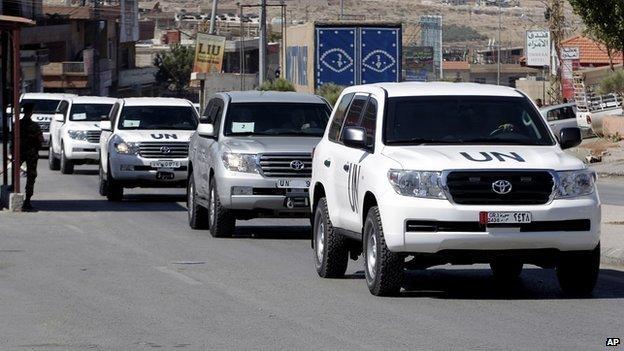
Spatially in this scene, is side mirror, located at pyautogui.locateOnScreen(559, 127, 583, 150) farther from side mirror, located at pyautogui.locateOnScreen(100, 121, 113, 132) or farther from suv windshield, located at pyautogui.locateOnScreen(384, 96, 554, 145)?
side mirror, located at pyautogui.locateOnScreen(100, 121, 113, 132)

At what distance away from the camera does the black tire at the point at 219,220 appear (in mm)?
19312

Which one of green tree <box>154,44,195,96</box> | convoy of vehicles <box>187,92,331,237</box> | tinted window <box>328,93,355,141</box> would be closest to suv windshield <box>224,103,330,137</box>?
convoy of vehicles <box>187,92,331,237</box>

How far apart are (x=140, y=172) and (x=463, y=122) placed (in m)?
14.0

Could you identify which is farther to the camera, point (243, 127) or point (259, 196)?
point (243, 127)

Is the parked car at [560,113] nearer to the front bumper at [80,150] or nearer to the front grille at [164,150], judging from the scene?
the front bumper at [80,150]

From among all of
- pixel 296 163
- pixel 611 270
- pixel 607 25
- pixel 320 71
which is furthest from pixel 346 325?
pixel 320 71

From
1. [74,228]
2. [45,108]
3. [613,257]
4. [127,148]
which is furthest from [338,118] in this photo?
[45,108]

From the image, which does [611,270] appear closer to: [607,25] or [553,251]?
[553,251]

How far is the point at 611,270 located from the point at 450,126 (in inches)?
121

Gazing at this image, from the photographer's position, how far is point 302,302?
41.3 feet

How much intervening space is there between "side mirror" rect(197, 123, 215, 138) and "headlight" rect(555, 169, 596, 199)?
26.7 feet

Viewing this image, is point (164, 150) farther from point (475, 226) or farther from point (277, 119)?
point (475, 226)

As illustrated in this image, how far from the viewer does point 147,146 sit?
2662 cm

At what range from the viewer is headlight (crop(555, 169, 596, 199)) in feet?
40.4
